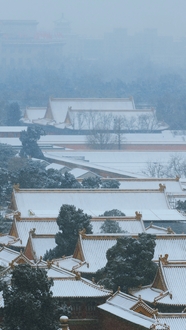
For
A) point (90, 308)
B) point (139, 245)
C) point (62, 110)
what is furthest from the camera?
point (62, 110)

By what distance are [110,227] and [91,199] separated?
4609 millimetres

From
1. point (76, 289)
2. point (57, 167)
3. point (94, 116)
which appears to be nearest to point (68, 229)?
point (76, 289)

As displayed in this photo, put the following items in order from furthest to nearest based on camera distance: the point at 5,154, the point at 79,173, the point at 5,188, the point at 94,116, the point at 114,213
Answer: the point at 94,116 < the point at 5,154 < the point at 79,173 < the point at 5,188 < the point at 114,213

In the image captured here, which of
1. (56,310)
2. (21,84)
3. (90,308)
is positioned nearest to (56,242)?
(90,308)

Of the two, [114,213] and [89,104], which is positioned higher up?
[89,104]

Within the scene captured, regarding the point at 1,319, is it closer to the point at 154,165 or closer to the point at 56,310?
the point at 56,310

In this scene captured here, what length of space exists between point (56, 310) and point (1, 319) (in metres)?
1.00

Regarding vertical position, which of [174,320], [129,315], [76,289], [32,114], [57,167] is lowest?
[174,320]

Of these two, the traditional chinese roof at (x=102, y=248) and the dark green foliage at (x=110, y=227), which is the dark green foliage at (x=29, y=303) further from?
the dark green foliage at (x=110, y=227)

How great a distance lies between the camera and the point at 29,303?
17.4m

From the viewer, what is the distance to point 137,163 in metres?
43.2

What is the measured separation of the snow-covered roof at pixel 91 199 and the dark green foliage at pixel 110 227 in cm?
352

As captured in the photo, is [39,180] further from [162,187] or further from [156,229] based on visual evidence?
[156,229]

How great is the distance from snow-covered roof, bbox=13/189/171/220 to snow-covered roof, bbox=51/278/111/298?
9918mm
